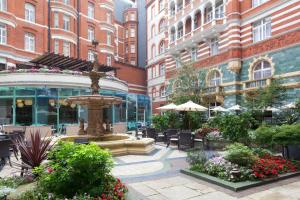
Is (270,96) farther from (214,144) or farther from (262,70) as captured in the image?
(214,144)

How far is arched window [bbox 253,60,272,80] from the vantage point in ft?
72.6

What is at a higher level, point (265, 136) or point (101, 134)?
point (265, 136)

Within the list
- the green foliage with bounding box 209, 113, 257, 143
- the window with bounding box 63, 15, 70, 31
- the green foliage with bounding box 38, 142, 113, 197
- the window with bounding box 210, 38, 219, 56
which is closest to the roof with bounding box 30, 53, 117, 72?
the window with bounding box 63, 15, 70, 31

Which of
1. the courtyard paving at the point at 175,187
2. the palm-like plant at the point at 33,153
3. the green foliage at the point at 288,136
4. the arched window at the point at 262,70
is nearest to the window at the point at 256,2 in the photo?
the arched window at the point at 262,70

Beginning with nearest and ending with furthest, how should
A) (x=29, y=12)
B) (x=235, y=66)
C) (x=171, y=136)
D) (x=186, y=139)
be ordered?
(x=186, y=139), (x=171, y=136), (x=235, y=66), (x=29, y=12)

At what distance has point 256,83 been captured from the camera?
22375mm

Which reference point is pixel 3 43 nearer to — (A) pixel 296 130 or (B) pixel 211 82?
(B) pixel 211 82

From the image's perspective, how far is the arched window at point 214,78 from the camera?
27.6 metres

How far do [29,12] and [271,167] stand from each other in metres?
29.7

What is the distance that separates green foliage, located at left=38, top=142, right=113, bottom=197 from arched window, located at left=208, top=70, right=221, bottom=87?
2384cm

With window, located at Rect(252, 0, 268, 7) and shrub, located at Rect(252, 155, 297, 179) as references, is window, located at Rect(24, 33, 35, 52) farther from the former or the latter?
shrub, located at Rect(252, 155, 297, 179)

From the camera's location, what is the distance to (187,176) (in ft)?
25.8

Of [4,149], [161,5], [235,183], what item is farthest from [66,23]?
[235,183]

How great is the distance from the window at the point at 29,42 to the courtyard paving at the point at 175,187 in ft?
72.4
